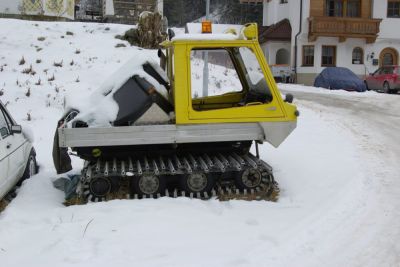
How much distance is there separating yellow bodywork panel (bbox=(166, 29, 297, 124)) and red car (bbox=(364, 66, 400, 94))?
69.0 ft

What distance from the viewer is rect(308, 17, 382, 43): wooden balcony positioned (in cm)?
3466

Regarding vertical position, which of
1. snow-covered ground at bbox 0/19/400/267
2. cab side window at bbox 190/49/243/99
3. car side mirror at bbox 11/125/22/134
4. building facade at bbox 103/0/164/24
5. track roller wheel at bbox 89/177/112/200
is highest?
building facade at bbox 103/0/164/24

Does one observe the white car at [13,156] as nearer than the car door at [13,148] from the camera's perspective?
Yes

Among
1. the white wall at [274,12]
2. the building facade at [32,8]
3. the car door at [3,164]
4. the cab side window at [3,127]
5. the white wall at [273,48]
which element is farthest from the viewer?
the white wall at [274,12]

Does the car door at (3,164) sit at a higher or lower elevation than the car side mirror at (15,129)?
lower

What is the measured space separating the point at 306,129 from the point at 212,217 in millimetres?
6569

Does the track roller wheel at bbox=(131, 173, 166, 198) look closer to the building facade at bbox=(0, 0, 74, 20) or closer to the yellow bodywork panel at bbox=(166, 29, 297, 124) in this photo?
the yellow bodywork panel at bbox=(166, 29, 297, 124)

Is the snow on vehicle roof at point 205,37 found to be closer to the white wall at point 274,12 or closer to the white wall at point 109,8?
the white wall at point 109,8

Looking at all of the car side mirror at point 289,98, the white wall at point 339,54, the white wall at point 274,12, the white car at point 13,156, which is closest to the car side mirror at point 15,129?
the white car at point 13,156

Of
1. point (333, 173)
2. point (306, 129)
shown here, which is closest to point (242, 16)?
point (306, 129)

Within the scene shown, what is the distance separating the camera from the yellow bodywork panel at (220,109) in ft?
20.9

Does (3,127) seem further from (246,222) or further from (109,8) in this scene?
(109,8)

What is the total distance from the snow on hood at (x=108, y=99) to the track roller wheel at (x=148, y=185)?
792 mm

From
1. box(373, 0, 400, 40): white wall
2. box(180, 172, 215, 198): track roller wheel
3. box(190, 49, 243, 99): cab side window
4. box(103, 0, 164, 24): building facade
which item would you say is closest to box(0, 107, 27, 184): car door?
box(180, 172, 215, 198): track roller wheel
